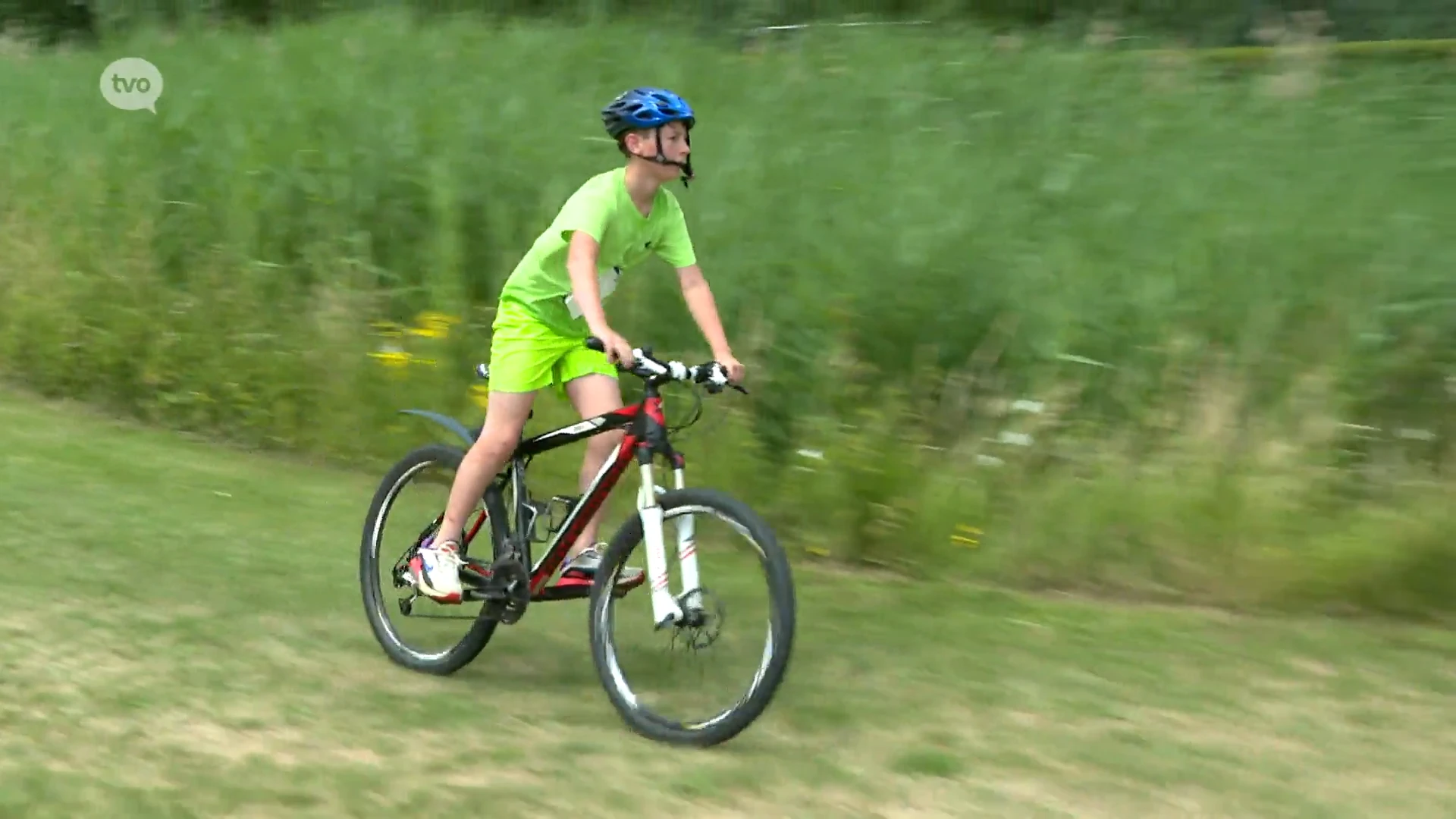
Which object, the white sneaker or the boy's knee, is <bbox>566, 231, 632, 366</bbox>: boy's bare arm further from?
the white sneaker

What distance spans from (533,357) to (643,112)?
945 millimetres

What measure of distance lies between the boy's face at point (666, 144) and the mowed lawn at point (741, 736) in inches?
69.1

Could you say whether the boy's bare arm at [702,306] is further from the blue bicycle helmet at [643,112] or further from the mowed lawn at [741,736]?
the mowed lawn at [741,736]

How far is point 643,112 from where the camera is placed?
515 cm

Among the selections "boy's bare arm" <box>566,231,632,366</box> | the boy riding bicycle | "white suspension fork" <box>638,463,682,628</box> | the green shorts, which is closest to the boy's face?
the boy riding bicycle

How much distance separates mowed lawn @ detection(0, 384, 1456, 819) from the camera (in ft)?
15.4

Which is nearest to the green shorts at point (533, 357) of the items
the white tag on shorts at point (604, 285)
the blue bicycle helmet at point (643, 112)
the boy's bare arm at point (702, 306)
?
the white tag on shorts at point (604, 285)

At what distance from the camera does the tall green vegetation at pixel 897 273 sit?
278 inches

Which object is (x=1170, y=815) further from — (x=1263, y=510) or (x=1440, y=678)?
(x=1263, y=510)

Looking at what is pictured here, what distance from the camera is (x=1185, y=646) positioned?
6.19m

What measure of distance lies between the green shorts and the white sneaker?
596 mm

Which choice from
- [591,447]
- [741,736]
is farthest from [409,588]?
[741,736]

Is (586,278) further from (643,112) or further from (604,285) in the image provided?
(643,112)

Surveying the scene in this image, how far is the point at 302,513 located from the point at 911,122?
461 centimetres
